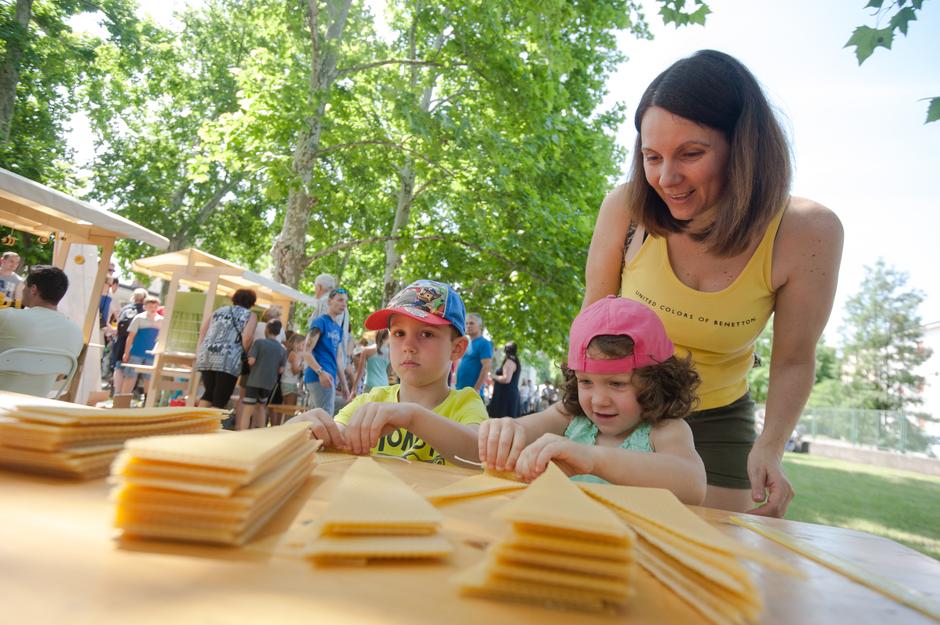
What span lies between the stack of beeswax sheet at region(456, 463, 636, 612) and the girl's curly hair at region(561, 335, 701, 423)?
4.33 ft

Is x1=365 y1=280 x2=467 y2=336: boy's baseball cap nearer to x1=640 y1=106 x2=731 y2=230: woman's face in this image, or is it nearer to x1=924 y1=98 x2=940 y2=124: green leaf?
x1=640 y1=106 x2=731 y2=230: woman's face

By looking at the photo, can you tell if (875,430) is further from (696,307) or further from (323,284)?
(696,307)

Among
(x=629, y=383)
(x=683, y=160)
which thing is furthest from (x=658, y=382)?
(x=683, y=160)

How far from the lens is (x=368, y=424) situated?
1.43 metres

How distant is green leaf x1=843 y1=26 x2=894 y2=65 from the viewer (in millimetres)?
3043

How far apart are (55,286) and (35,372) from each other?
73 cm

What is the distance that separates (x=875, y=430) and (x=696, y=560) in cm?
3445

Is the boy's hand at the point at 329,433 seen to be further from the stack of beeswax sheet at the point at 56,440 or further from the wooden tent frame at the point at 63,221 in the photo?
the wooden tent frame at the point at 63,221

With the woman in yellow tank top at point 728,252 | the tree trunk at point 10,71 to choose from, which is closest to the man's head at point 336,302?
the woman in yellow tank top at point 728,252

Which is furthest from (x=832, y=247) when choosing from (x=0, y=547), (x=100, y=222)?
(x=100, y=222)

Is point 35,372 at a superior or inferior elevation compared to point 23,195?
inferior

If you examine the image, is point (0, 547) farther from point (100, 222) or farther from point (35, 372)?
point (100, 222)

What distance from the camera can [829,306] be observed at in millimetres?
1874

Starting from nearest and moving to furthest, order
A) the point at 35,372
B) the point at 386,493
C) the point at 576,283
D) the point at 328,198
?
the point at 386,493 → the point at 35,372 → the point at 328,198 → the point at 576,283
